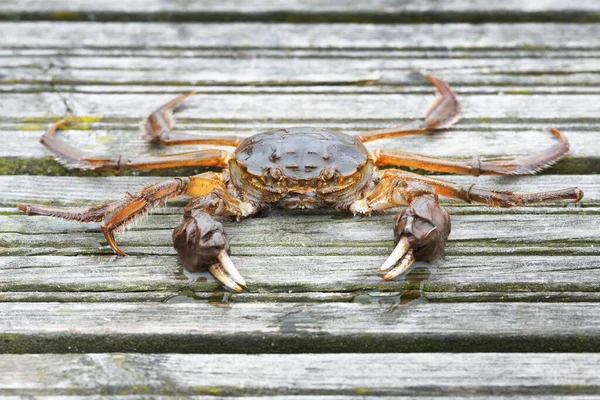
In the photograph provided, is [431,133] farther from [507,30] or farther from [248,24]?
[248,24]

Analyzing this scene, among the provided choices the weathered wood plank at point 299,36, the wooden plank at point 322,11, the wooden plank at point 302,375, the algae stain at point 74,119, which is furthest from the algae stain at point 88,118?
the wooden plank at point 302,375

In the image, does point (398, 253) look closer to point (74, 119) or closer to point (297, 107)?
point (297, 107)

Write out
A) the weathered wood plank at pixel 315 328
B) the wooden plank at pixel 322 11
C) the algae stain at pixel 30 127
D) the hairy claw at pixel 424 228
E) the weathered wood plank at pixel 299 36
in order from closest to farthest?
the weathered wood plank at pixel 315 328 < the hairy claw at pixel 424 228 < the algae stain at pixel 30 127 < the weathered wood plank at pixel 299 36 < the wooden plank at pixel 322 11

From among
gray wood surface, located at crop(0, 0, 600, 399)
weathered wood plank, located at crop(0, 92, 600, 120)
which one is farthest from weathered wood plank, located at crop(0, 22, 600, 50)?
weathered wood plank, located at crop(0, 92, 600, 120)

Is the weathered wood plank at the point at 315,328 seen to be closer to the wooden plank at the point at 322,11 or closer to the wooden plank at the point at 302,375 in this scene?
the wooden plank at the point at 302,375

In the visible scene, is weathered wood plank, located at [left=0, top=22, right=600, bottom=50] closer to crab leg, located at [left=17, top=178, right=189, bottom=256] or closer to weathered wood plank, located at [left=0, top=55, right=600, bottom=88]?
weathered wood plank, located at [left=0, top=55, right=600, bottom=88]

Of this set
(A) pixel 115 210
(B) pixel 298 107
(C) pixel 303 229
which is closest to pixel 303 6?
(B) pixel 298 107
